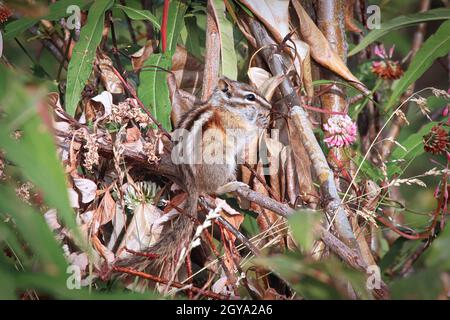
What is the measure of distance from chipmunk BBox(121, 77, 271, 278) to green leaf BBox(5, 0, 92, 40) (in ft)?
2.49

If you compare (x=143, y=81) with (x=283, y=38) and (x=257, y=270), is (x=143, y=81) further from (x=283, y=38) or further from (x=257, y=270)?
(x=257, y=270)

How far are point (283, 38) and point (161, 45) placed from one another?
2.03 feet

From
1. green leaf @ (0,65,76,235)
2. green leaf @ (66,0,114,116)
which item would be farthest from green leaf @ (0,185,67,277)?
green leaf @ (66,0,114,116)

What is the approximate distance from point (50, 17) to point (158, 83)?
1.98 ft

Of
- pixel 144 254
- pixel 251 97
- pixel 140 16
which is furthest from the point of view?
pixel 251 97

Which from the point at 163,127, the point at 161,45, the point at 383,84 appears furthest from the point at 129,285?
the point at 383,84

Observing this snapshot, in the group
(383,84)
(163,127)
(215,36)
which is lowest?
(383,84)

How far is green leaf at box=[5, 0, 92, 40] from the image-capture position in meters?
3.04

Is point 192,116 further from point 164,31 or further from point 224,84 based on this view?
point 164,31

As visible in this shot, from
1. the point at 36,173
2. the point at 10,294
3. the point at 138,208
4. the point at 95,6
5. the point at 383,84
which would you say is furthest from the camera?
the point at 383,84

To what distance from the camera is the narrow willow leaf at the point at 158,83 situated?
117 inches

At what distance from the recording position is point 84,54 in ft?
9.52

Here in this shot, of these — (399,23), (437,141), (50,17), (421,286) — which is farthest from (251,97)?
(421,286)

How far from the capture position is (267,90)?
10.00ft
